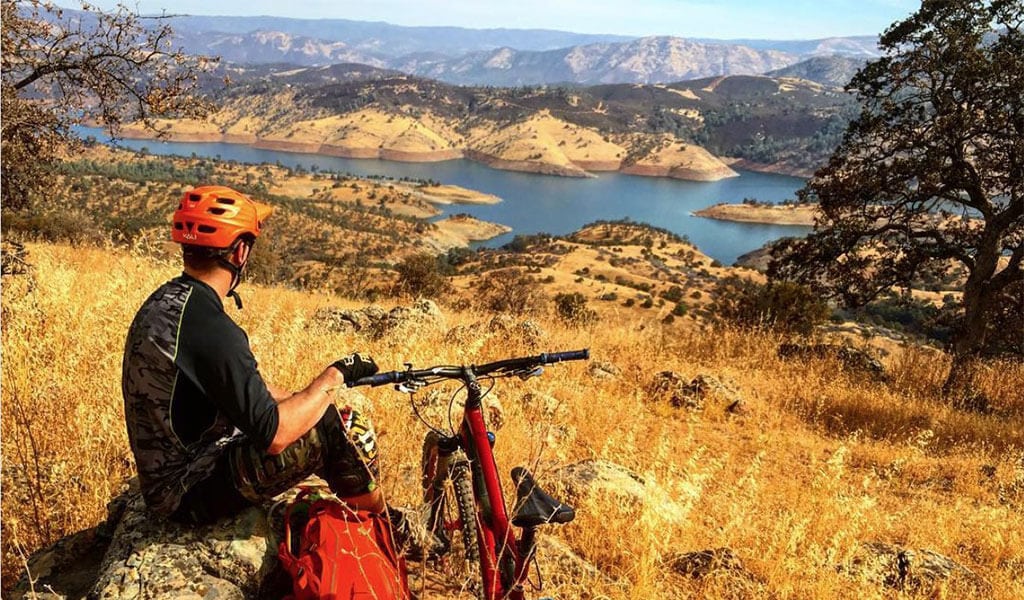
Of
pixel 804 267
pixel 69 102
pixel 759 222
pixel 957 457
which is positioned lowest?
pixel 759 222

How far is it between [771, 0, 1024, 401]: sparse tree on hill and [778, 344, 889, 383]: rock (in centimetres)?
123

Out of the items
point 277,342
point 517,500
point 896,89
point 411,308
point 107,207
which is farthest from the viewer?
point 107,207

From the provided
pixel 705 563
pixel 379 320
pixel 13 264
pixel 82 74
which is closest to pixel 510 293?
pixel 379 320

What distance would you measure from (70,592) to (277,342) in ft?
14.8

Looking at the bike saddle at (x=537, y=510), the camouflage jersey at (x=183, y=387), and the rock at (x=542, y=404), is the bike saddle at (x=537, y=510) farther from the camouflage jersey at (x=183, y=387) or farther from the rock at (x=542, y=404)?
the rock at (x=542, y=404)

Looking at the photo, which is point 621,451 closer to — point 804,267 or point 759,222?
point 804,267

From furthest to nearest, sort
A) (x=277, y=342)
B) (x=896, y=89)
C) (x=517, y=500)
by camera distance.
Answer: (x=896, y=89) < (x=277, y=342) < (x=517, y=500)

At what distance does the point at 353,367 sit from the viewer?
9.85 ft

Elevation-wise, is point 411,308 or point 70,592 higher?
point 70,592

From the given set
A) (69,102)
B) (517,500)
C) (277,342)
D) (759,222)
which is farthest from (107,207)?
(759,222)

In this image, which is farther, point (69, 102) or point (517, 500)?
point (69, 102)

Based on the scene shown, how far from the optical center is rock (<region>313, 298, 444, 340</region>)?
33.6 ft

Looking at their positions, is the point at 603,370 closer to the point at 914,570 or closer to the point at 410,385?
the point at 914,570

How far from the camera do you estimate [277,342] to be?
764 centimetres
